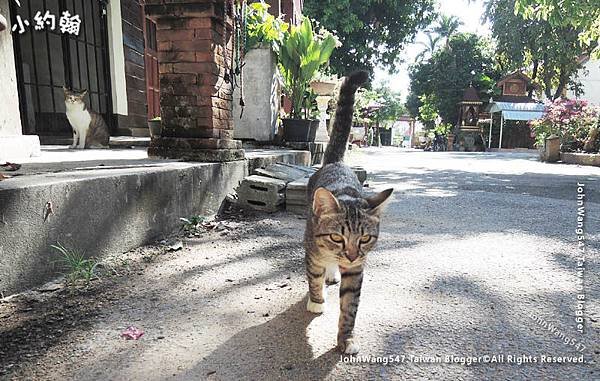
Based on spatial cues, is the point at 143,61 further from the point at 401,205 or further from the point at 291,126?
the point at 401,205

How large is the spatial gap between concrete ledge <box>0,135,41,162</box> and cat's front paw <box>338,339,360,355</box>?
320 centimetres

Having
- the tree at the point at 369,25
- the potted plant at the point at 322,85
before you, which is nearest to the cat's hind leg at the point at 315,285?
the potted plant at the point at 322,85

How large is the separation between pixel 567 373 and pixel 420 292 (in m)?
0.81

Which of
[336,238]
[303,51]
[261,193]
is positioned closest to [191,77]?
[261,193]

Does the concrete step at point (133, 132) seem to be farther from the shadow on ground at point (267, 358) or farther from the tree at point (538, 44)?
the tree at point (538, 44)

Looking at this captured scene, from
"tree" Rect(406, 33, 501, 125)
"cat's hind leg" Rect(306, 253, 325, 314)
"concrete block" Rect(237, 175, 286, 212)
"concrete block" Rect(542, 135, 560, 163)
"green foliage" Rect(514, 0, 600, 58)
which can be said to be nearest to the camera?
"cat's hind leg" Rect(306, 253, 325, 314)

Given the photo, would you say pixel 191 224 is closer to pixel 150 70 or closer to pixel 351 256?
pixel 351 256

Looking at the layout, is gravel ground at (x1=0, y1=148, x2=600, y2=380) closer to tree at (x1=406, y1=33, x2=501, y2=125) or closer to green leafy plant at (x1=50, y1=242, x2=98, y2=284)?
green leafy plant at (x1=50, y1=242, x2=98, y2=284)

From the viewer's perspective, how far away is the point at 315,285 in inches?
75.8

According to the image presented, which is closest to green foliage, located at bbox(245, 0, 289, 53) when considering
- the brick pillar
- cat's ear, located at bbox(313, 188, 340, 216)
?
the brick pillar

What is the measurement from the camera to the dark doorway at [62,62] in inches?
283

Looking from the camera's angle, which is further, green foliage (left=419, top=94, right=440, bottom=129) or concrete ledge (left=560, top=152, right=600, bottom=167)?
green foliage (left=419, top=94, right=440, bottom=129)

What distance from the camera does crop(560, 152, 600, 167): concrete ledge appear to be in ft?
31.3

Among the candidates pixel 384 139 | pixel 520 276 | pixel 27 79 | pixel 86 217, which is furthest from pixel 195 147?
pixel 384 139
